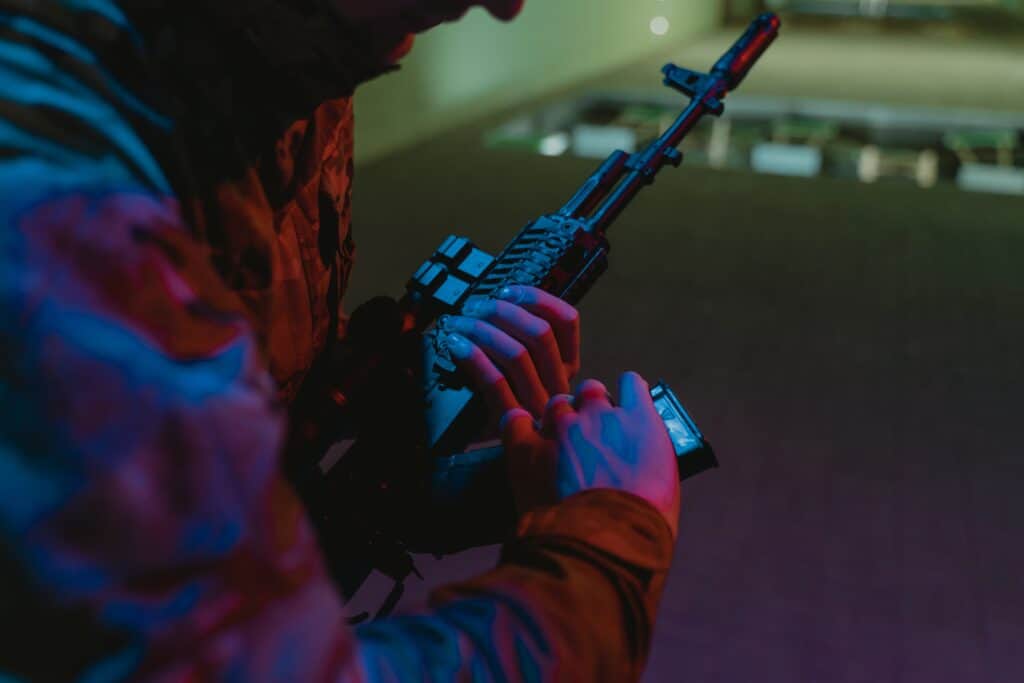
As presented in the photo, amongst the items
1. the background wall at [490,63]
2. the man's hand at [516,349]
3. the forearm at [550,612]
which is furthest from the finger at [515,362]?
the background wall at [490,63]

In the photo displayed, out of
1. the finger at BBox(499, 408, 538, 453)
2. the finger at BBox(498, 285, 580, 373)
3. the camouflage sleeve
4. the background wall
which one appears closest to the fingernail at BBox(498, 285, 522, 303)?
the finger at BBox(498, 285, 580, 373)

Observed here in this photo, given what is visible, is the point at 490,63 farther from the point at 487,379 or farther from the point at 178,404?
the point at 178,404

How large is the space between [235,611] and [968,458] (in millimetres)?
1488

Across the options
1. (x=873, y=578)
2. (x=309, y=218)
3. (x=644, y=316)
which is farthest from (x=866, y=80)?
(x=309, y=218)

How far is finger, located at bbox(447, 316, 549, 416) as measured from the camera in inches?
24.0

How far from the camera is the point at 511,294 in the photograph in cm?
66

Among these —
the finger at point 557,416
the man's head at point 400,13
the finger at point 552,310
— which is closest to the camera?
the man's head at point 400,13

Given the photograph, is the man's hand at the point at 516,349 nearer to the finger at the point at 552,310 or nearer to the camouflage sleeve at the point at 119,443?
the finger at the point at 552,310

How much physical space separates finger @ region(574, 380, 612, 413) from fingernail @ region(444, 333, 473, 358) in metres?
0.09

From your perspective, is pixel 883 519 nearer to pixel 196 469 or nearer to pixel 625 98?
pixel 196 469

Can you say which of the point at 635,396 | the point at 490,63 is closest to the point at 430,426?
the point at 635,396

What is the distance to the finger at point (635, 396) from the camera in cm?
55

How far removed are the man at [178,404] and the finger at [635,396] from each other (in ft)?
0.41

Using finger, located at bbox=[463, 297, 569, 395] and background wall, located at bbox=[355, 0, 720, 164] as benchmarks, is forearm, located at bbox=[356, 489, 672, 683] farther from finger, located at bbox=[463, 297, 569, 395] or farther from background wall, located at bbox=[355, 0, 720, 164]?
background wall, located at bbox=[355, 0, 720, 164]
